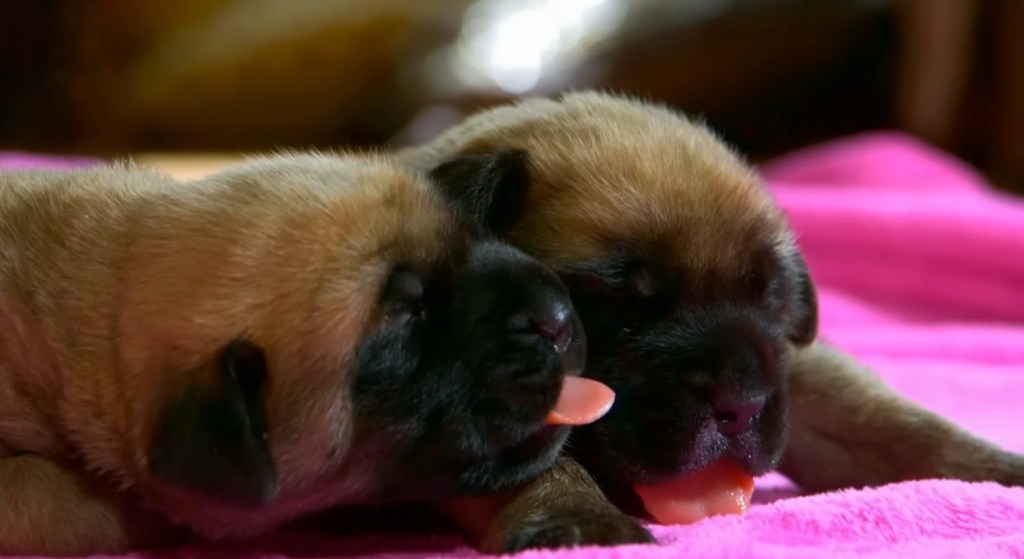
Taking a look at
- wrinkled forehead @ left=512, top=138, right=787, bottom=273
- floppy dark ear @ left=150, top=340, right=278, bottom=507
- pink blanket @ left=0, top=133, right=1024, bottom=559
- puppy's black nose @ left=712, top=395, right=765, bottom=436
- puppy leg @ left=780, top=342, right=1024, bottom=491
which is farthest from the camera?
puppy leg @ left=780, top=342, right=1024, bottom=491

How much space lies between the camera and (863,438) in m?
2.08

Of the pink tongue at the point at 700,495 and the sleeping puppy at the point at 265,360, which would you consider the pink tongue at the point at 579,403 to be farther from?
the pink tongue at the point at 700,495

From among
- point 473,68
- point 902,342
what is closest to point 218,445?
point 902,342

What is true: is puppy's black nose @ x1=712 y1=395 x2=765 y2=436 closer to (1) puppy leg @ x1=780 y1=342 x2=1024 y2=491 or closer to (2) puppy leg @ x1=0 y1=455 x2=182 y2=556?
(1) puppy leg @ x1=780 y1=342 x2=1024 y2=491

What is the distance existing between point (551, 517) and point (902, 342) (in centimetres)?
177

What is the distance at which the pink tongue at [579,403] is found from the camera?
1577mm

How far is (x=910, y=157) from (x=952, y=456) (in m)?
2.54

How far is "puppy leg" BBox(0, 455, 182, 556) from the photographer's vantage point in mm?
1545

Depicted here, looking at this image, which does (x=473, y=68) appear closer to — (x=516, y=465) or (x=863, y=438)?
(x=863, y=438)

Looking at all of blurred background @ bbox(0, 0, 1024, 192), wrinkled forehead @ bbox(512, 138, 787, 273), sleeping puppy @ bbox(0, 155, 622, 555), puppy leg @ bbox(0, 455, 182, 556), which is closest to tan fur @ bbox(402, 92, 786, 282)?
wrinkled forehead @ bbox(512, 138, 787, 273)

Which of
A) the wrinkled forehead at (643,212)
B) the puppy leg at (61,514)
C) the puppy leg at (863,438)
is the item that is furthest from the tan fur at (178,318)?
the puppy leg at (863,438)

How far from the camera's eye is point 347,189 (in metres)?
1.57

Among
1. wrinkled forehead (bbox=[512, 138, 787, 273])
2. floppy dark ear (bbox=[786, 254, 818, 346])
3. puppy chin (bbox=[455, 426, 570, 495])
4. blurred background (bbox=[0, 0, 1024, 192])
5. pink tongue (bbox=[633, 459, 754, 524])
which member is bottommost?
blurred background (bbox=[0, 0, 1024, 192])

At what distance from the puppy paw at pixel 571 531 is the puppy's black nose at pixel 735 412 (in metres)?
0.25
